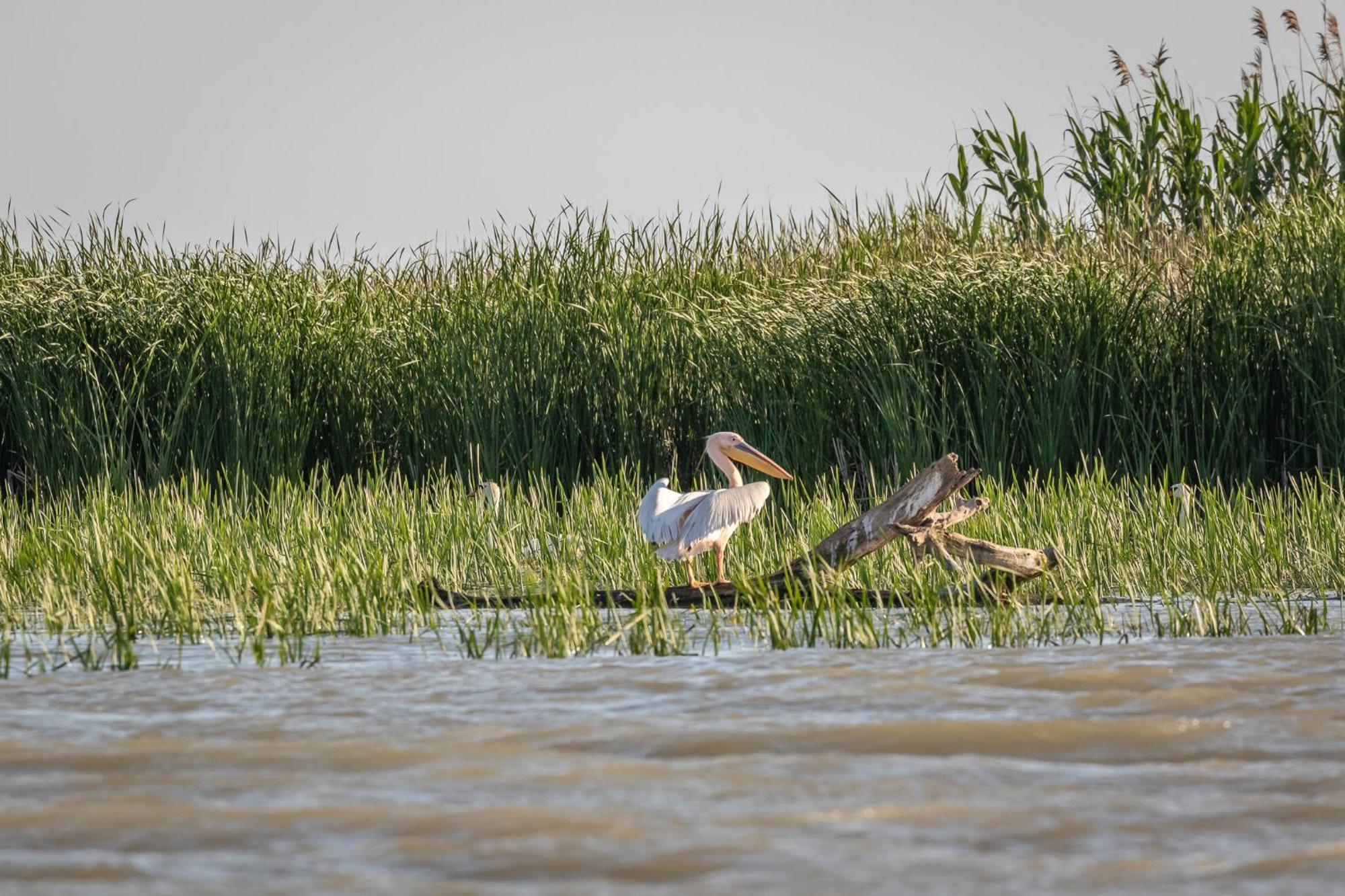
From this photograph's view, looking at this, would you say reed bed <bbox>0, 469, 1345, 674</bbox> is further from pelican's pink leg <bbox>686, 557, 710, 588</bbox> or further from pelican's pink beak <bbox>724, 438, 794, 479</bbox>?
pelican's pink beak <bbox>724, 438, 794, 479</bbox>

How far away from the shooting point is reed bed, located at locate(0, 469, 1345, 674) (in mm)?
4855

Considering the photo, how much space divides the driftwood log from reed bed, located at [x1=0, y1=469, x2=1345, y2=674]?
10 centimetres

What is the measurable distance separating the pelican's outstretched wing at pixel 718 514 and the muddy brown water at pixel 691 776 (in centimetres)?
202

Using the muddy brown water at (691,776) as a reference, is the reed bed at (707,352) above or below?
above

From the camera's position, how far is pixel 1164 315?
11.4 meters

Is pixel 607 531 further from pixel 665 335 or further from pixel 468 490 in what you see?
pixel 665 335

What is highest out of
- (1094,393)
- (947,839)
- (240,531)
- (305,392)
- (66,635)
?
(305,392)

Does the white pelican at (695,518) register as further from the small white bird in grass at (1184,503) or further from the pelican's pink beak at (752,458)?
the small white bird in grass at (1184,503)

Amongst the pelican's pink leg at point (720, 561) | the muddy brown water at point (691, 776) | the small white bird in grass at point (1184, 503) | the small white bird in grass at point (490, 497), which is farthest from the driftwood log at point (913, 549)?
the small white bird in grass at point (490, 497)

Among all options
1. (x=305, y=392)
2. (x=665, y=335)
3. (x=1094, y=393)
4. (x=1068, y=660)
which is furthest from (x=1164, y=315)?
(x=1068, y=660)

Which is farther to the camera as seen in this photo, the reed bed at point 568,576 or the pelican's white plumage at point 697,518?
the pelican's white plumage at point 697,518

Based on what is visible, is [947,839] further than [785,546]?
No

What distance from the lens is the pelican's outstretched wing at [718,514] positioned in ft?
20.8

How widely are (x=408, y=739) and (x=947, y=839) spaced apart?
4.32 ft
